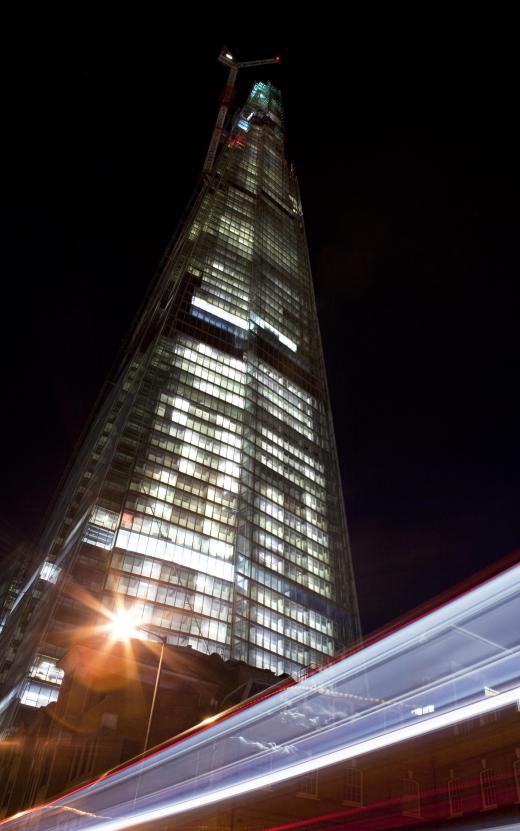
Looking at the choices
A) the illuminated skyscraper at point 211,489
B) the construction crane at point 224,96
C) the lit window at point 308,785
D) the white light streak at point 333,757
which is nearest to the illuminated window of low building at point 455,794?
the white light streak at point 333,757

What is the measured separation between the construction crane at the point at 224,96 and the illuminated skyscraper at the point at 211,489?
1140 inches

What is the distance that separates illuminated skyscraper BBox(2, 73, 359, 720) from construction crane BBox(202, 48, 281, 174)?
28949 millimetres

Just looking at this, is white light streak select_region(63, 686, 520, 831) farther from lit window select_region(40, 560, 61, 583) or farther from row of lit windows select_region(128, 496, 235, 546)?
lit window select_region(40, 560, 61, 583)

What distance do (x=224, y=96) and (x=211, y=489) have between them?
127583mm

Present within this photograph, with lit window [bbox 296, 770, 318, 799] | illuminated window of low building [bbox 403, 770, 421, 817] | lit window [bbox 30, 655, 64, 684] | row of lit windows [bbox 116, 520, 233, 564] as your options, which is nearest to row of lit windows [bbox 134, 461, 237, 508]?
row of lit windows [bbox 116, 520, 233, 564]

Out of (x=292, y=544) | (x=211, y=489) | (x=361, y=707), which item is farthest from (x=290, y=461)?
(x=361, y=707)

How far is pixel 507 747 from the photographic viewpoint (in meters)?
6.33

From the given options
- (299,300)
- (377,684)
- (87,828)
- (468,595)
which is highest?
(299,300)

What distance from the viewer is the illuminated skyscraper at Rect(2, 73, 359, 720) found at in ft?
232

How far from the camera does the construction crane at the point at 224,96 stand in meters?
158

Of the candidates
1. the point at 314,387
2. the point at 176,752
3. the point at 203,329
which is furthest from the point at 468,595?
the point at 314,387

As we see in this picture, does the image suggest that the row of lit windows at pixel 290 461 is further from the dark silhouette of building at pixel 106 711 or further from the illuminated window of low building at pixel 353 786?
the illuminated window of low building at pixel 353 786

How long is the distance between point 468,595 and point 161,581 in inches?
2729

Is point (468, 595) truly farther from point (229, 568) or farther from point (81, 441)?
point (81, 441)
